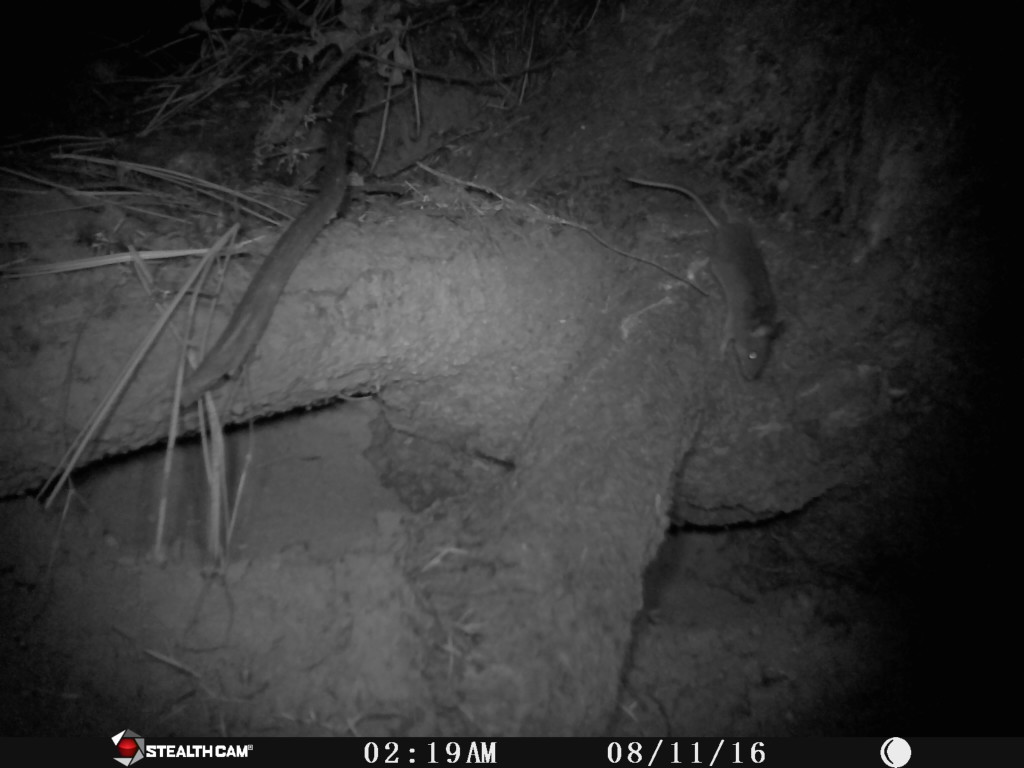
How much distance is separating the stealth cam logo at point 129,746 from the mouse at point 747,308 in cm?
134

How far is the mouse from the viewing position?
123 cm

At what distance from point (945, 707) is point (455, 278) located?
4.32 feet

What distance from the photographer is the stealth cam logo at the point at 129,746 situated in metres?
0.89

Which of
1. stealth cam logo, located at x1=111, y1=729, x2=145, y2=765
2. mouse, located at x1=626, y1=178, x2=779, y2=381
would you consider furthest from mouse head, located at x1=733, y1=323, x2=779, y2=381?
stealth cam logo, located at x1=111, y1=729, x2=145, y2=765

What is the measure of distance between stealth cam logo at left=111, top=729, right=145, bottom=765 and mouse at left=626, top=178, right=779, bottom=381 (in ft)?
4.40

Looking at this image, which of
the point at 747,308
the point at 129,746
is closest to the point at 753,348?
the point at 747,308

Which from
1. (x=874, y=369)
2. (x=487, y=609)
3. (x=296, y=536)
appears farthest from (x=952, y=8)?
(x=296, y=536)

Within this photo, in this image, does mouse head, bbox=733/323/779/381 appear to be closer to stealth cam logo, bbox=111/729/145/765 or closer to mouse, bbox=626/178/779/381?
mouse, bbox=626/178/779/381

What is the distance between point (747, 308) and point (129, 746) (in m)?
1.45

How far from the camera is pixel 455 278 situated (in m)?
1.25

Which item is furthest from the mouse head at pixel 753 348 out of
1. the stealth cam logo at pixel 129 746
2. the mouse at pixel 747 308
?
the stealth cam logo at pixel 129 746

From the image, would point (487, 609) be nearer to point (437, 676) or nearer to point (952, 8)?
point (437, 676)

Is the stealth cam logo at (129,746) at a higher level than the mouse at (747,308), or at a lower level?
lower

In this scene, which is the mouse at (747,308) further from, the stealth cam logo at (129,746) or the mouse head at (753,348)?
the stealth cam logo at (129,746)
